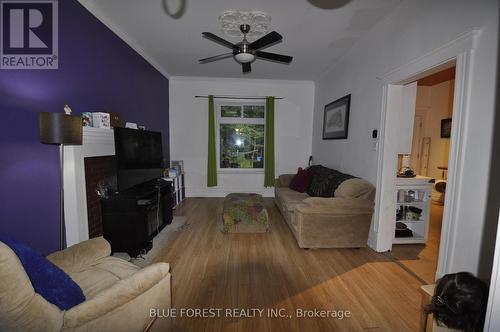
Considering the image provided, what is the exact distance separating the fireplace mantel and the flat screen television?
0.29 m

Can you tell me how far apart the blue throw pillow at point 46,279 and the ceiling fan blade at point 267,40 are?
2460 millimetres

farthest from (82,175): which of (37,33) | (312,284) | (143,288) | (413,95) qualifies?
(413,95)

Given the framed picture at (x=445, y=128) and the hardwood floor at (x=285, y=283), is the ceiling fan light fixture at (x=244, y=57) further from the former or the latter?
the framed picture at (x=445, y=128)

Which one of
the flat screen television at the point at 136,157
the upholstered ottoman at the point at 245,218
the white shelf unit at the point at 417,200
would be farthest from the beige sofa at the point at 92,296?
the white shelf unit at the point at 417,200

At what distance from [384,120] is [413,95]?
0.46m

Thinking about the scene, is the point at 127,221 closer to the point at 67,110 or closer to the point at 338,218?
the point at 67,110

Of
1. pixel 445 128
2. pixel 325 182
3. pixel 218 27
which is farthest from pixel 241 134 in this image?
pixel 445 128

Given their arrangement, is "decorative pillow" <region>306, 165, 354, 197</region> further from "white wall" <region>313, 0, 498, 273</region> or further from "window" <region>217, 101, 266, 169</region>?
"window" <region>217, 101, 266, 169</region>

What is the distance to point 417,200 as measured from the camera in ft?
9.93

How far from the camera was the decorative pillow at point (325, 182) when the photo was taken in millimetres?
3241

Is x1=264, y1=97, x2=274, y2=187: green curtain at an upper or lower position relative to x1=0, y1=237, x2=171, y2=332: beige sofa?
upper

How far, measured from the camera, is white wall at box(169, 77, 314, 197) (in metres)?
5.31

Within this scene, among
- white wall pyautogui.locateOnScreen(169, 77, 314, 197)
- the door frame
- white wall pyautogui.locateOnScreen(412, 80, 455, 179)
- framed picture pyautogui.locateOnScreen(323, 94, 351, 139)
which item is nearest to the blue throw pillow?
the door frame
